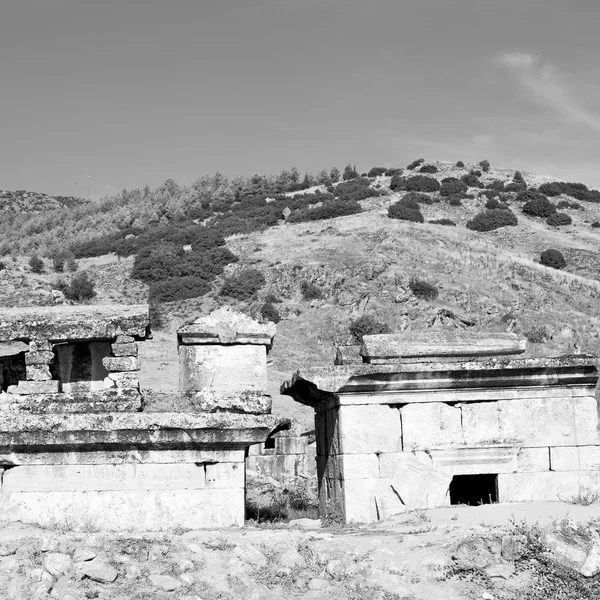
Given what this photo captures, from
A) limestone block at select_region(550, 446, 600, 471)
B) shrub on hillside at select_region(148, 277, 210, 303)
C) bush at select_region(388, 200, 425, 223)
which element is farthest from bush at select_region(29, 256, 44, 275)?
limestone block at select_region(550, 446, 600, 471)

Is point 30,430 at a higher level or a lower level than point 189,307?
lower

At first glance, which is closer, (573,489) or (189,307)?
(573,489)

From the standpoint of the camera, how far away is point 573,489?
998 cm

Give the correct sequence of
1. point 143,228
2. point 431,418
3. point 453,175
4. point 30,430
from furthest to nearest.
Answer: point 453,175 < point 143,228 < point 431,418 < point 30,430

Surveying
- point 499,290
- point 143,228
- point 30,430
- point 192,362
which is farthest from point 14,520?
point 143,228

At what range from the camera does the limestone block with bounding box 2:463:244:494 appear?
8.95 meters

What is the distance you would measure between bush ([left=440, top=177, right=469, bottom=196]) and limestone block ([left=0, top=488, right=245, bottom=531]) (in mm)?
58952

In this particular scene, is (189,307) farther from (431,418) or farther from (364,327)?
(431,418)

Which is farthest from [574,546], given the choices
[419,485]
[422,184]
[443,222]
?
[422,184]

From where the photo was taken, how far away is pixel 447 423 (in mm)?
9906

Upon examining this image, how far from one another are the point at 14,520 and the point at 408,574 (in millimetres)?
4170

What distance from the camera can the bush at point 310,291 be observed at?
41338 mm

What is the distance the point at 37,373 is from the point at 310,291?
3233 centimetres

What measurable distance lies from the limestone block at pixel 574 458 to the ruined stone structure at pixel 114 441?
11.1ft
